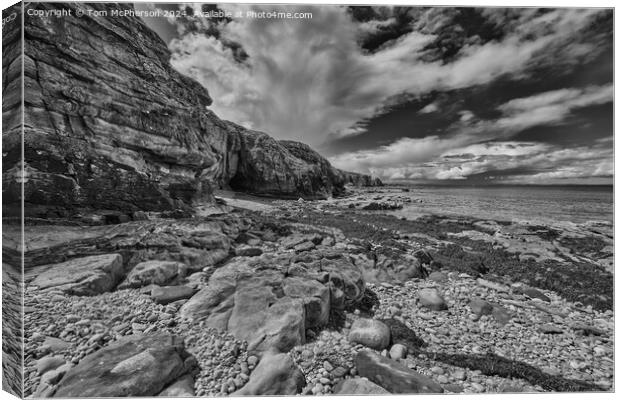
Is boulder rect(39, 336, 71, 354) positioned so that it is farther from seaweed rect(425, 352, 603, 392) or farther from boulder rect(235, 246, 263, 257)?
seaweed rect(425, 352, 603, 392)

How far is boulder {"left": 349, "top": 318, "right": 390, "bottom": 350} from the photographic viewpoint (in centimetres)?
469

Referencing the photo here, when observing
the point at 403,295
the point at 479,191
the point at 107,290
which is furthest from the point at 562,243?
the point at 107,290

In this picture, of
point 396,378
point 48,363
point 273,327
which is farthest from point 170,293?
point 396,378

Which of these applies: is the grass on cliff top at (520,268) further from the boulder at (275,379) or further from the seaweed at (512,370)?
Result: the boulder at (275,379)

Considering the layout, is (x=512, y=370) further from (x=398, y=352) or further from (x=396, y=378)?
(x=396, y=378)

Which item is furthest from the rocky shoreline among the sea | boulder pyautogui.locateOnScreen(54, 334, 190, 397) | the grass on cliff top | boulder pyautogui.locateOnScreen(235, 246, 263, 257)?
the sea

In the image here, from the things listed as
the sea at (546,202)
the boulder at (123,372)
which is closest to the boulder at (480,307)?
the sea at (546,202)

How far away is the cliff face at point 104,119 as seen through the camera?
548 cm

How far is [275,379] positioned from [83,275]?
4.48m

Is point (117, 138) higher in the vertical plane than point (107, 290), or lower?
higher

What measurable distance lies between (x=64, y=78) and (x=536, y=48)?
11961mm

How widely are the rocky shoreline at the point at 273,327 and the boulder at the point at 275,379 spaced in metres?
0.02

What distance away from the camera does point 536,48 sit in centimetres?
554

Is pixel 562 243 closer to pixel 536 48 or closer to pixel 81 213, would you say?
pixel 536 48
